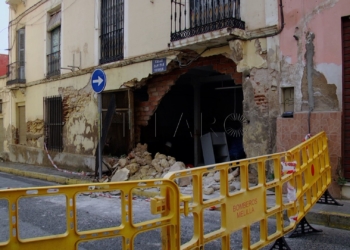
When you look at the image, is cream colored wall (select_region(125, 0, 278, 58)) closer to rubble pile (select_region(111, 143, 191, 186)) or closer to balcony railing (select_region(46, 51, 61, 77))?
rubble pile (select_region(111, 143, 191, 186))

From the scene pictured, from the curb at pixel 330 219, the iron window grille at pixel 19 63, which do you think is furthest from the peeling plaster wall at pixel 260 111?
the iron window grille at pixel 19 63

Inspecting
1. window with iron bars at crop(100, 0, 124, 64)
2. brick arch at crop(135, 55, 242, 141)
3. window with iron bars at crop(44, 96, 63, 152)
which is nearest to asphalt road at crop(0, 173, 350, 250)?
brick arch at crop(135, 55, 242, 141)

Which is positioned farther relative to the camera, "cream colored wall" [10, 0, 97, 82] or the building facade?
"cream colored wall" [10, 0, 97, 82]

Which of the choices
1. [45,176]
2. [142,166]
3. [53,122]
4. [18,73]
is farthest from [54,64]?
[142,166]

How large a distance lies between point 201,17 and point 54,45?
26.9 feet

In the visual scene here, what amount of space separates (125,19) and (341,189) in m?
7.42

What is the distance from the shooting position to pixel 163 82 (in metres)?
10.1

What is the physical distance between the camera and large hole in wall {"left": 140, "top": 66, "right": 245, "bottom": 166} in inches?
436

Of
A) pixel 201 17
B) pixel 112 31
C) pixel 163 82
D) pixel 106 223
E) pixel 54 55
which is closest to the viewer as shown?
pixel 106 223

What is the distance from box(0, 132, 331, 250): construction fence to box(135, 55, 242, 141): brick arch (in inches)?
136

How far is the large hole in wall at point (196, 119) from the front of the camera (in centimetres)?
1107

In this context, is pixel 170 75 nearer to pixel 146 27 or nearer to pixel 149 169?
pixel 146 27

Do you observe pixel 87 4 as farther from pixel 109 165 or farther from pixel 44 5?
pixel 109 165

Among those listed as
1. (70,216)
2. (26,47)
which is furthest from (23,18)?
(70,216)
